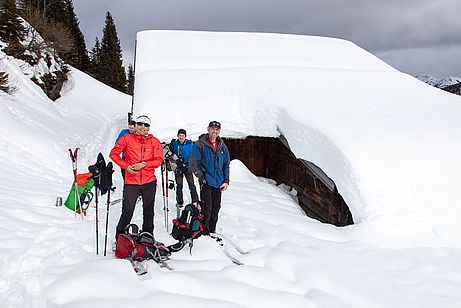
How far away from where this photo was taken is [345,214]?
24.5 ft

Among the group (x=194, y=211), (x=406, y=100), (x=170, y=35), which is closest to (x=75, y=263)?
(x=194, y=211)

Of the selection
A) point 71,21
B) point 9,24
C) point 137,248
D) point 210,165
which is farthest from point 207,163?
point 71,21

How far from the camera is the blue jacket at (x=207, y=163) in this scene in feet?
17.5

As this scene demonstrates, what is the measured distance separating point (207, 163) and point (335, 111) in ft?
19.4

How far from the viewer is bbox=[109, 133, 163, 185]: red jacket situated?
4.58 m

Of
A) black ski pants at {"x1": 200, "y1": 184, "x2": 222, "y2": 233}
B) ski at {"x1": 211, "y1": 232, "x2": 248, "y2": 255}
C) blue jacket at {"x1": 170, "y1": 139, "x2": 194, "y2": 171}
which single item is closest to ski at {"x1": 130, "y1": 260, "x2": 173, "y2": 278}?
ski at {"x1": 211, "y1": 232, "x2": 248, "y2": 255}

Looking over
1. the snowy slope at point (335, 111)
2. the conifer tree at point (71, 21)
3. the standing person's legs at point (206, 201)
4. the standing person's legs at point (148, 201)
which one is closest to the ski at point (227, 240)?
the standing person's legs at point (206, 201)

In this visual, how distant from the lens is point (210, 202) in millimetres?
5484

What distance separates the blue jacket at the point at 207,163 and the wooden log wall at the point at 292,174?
11.7 feet

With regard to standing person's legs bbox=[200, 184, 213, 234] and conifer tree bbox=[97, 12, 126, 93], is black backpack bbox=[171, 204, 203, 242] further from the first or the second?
conifer tree bbox=[97, 12, 126, 93]

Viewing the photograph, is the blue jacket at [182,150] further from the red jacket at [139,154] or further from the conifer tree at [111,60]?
the conifer tree at [111,60]

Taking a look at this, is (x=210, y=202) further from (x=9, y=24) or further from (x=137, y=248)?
(x=9, y=24)

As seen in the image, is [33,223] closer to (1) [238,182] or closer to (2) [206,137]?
(2) [206,137]

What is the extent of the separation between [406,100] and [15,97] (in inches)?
630
